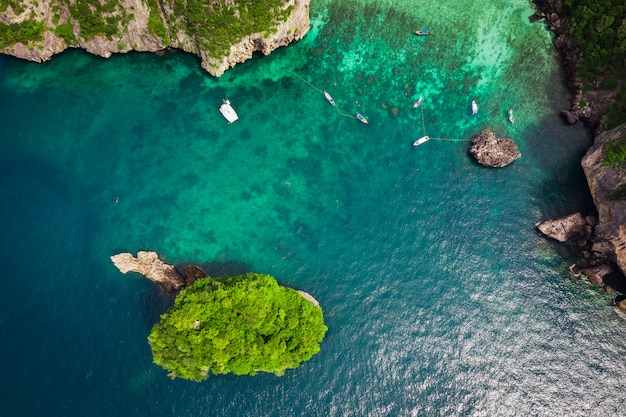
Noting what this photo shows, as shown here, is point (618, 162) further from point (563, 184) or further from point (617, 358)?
point (617, 358)

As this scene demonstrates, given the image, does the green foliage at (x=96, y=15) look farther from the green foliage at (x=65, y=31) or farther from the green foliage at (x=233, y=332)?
the green foliage at (x=233, y=332)

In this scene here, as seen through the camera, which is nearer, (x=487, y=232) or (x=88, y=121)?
(x=487, y=232)

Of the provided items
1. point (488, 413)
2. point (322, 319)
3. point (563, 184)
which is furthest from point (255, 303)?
point (563, 184)

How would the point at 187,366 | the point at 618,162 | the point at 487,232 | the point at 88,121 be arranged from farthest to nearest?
the point at 88,121 → the point at 487,232 → the point at 618,162 → the point at 187,366

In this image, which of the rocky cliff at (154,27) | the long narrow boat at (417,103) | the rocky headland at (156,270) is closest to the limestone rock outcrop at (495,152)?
the long narrow boat at (417,103)

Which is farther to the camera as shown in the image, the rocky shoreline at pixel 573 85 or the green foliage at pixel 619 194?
the rocky shoreline at pixel 573 85

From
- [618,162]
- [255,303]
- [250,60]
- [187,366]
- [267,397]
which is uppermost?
[618,162]

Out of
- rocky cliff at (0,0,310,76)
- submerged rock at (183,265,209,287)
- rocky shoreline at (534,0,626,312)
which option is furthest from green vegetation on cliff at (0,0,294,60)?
rocky shoreline at (534,0,626,312)

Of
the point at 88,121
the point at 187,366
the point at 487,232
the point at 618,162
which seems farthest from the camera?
the point at 88,121
